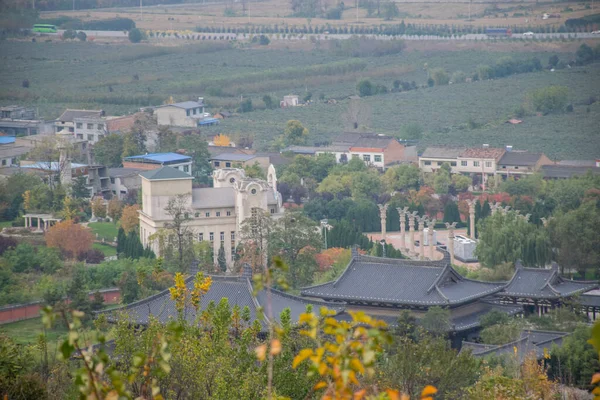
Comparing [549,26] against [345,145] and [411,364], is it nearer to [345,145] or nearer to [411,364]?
[345,145]

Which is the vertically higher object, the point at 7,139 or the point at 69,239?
the point at 7,139

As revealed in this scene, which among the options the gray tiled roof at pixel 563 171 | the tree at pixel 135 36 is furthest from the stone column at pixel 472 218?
the tree at pixel 135 36

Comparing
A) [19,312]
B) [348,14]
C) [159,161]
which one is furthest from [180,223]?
[348,14]

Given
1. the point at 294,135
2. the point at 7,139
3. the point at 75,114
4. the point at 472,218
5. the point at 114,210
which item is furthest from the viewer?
the point at 75,114

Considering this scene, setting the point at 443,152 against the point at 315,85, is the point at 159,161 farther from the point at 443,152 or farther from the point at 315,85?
the point at 315,85

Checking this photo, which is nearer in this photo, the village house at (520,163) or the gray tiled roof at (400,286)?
the gray tiled roof at (400,286)

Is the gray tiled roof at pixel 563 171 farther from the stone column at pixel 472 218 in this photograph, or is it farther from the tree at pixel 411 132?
the tree at pixel 411 132
